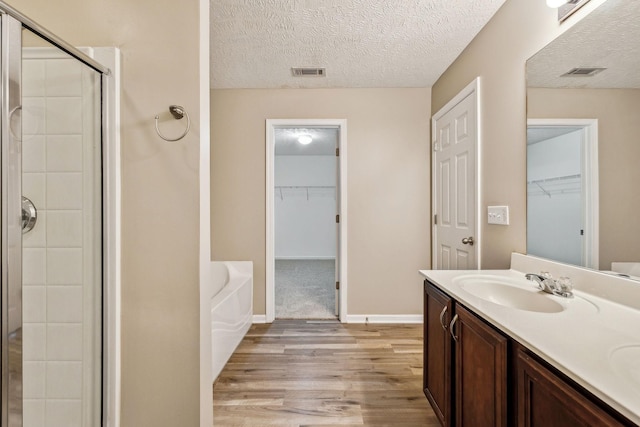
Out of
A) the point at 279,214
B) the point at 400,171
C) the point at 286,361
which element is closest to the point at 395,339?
the point at 286,361

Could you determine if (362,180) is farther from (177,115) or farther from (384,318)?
(177,115)

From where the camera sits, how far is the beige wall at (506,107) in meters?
1.48

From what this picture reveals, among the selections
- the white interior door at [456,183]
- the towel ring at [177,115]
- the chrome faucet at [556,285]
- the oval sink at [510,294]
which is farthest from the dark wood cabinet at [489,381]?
the towel ring at [177,115]

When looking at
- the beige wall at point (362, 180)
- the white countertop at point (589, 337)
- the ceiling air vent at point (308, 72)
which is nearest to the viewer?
the white countertop at point (589, 337)

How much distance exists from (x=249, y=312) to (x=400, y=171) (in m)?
2.13

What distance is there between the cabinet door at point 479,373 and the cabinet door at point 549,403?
0.08 m

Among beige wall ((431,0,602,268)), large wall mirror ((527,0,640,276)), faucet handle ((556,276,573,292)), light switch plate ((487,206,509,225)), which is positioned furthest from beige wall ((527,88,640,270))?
light switch plate ((487,206,509,225))

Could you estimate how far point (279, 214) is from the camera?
6.50 m

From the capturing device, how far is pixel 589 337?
0.76 meters

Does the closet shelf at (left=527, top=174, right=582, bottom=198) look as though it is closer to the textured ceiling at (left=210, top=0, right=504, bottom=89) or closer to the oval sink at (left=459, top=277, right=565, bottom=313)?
the oval sink at (left=459, top=277, right=565, bottom=313)

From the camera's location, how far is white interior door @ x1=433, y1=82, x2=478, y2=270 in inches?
78.9

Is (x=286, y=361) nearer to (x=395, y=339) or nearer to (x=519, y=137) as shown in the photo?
(x=395, y=339)

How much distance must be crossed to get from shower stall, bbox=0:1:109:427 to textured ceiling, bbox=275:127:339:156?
10.5 ft

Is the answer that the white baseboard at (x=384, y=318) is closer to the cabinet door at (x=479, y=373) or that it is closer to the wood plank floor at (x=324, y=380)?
the wood plank floor at (x=324, y=380)
